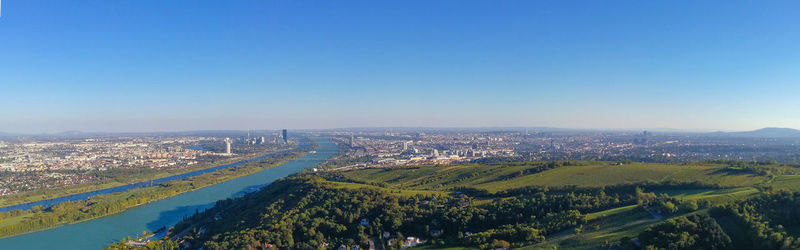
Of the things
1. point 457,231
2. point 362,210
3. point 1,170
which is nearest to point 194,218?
point 362,210

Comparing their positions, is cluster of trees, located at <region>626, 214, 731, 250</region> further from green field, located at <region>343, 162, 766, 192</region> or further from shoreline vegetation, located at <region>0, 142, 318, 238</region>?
shoreline vegetation, located at <region>0, 142, 318, 238</region>

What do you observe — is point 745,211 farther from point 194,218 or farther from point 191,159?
point 191,159

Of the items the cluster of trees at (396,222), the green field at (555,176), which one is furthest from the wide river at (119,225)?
the green field at (555,176)

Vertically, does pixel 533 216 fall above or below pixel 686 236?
below

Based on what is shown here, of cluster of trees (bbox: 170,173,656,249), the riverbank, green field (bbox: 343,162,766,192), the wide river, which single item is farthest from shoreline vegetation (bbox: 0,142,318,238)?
green field (bbox: 343,162,766,192)

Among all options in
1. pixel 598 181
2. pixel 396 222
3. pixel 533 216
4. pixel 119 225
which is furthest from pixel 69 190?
pixel 598 181

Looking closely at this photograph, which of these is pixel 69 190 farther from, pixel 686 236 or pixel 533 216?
pixel 686 236

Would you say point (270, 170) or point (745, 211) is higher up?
point (745, 211)
